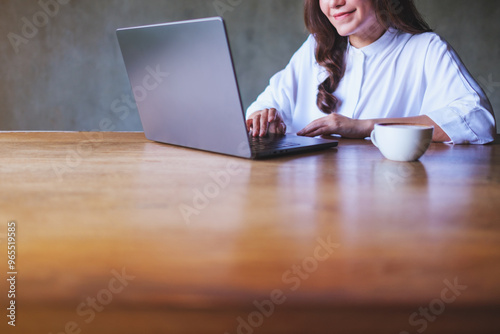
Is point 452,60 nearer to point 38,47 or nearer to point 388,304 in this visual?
point 388,304

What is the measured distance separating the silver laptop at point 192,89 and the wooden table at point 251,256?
0.20m

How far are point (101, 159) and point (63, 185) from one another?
23 centimetres

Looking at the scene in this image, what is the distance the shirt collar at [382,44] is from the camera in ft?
5.62

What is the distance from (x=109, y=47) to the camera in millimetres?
3570

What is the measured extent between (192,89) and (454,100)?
868 mm

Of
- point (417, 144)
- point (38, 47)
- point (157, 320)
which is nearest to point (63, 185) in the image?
point (157, 320)

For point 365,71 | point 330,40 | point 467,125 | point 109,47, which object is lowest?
point 467,125

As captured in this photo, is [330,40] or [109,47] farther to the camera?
[109,47]

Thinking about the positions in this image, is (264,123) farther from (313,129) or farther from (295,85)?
(295,85)

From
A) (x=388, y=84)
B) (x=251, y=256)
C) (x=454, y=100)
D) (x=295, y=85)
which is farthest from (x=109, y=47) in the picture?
(x=251, y=256)

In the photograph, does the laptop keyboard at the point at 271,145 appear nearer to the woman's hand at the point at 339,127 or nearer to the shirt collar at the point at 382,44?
the woman's hand at the point at 339,127

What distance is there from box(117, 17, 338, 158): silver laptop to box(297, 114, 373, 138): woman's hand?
17 cm

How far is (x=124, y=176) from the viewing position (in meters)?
0.74

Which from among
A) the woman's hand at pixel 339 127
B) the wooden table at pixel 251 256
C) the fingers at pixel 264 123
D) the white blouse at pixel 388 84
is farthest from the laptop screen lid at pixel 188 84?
the white blouse at pixel 388 84
